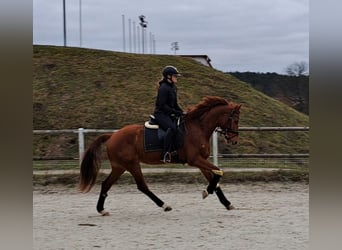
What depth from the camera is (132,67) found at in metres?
27.3

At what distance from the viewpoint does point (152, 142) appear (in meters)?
7.64

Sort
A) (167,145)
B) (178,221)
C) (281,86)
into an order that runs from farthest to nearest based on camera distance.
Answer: (281,86)
(167,145)
(178,221)

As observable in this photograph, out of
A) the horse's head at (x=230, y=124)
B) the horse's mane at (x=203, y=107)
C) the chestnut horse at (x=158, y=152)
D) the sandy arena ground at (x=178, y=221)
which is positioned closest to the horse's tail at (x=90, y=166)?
the chestnut horse at (x=158, y=152)

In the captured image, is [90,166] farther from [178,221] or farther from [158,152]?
[178,221]

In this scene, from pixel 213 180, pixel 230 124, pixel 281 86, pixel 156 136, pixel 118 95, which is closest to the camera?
pixel 213 180

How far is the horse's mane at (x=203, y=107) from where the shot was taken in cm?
782

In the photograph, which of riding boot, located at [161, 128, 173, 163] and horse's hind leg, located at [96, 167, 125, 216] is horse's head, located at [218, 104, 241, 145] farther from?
horse's hind leg, located at [96, 167, 125, 216]

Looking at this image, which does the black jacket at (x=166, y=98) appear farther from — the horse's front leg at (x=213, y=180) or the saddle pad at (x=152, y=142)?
the horse's front leg at (x=213, y=180)

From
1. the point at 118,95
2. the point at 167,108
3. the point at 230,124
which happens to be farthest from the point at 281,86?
the point at 167,108

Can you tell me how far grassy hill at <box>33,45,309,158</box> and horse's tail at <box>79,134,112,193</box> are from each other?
9.90m

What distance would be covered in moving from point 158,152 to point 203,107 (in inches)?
40.7

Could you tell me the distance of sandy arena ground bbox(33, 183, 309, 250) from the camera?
554 centimetres
